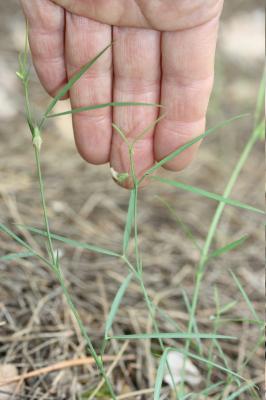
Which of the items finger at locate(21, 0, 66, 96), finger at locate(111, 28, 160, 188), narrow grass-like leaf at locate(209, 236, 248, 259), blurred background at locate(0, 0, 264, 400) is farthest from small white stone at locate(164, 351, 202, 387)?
finger at locate(21, 0, 66, 96)

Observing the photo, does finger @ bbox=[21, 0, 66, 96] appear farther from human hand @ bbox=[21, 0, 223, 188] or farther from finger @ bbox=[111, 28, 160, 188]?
Result: finger @ bbox=[111, 28, 160, 188]

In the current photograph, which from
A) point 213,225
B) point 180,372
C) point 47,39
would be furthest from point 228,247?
point 47,39

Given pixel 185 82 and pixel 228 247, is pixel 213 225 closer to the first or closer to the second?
pixel 228 247

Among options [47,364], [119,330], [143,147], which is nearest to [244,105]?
[143,147]

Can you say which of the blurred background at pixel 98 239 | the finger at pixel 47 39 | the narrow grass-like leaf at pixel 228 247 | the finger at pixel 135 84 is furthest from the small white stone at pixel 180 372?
the finger at pixel 47 39

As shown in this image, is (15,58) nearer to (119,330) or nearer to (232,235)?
(232,235)

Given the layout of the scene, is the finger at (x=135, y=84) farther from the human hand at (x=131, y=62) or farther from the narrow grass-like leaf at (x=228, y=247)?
the narrow grass-like leaf at (x=228, y=247)
